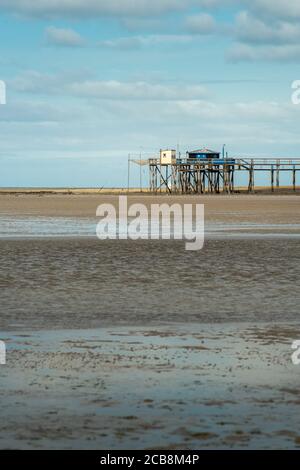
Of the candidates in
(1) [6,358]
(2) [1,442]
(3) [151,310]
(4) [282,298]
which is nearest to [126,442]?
(2) [1,442]

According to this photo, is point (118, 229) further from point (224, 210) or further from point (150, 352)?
point (150, 352)

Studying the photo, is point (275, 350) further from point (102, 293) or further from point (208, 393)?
point (102, 293)

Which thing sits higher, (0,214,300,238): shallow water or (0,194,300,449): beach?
(0,214,300,238): shallow water

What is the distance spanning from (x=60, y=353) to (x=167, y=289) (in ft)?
19.1

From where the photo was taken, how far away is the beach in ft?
20.6

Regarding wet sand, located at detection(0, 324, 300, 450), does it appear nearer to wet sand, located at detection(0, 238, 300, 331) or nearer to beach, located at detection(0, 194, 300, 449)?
beach, located at detection(0, 194, 300, 449)

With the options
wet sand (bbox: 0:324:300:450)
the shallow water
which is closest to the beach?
wet sand (bbox: 0:324:300:450)

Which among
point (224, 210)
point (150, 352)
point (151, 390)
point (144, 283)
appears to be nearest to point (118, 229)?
point (144, 283)

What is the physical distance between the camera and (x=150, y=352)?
930 cm

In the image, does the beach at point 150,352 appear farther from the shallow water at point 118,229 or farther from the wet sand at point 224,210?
the wet sand at point 224,210

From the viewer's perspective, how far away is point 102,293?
14.4 metres

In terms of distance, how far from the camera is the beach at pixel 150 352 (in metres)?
6.29

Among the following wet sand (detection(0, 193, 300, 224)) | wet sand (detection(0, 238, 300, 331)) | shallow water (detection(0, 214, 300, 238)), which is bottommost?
wet sand (detection(0, 238, 300, 331))
